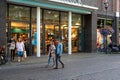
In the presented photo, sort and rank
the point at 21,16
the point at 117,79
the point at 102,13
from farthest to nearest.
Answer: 1. the point at 102,13
2. the point at 21,16
3. the point at 117,79

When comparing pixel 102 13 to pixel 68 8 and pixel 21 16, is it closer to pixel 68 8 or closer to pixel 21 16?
pixel 68 8

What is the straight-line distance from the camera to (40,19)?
97.3ft

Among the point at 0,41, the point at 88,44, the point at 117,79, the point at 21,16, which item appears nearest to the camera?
the point at 117,79

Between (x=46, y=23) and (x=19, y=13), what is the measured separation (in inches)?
143

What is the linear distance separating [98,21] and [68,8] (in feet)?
29.3

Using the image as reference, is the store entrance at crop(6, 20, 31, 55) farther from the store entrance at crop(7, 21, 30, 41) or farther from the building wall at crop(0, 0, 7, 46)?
the building wall at crop(0, 0, 7, 46)

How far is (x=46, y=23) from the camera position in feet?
100

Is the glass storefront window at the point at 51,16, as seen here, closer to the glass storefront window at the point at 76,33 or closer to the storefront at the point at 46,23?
the storefront at the point at 46,23

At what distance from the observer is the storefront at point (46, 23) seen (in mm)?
27234

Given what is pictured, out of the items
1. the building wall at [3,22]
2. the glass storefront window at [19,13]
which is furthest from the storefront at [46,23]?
the building wall at [3,22]

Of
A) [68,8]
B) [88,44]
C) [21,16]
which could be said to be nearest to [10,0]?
[21,16]

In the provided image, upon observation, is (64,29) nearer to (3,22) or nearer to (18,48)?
(3,22)

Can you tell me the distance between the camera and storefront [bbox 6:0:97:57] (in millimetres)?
27234

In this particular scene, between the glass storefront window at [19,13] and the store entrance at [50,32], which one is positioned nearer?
the glass storefront window at [19,13]
